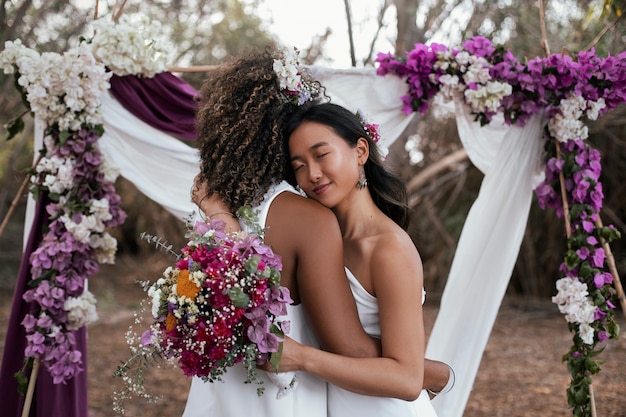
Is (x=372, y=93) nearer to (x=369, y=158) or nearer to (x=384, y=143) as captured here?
(x=384, y=143)

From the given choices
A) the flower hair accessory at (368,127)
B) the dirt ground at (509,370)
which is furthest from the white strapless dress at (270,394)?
the dirt ground at (509,370)

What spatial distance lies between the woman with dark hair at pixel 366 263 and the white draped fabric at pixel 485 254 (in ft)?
4.87

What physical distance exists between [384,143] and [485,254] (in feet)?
2.66

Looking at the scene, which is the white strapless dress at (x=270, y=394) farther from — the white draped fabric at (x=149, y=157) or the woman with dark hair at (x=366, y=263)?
the white draped fabric at (x=149, y=157)

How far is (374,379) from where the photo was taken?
74.9 inches

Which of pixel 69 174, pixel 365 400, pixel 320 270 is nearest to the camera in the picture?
pixel 320 270

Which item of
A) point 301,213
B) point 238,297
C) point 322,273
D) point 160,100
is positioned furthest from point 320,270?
point 160,100

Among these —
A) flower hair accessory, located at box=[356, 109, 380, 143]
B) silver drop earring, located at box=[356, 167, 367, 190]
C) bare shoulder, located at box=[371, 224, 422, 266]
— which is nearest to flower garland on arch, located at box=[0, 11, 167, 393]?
flower hair accessory, located at box=[356, 109, 380, 143]

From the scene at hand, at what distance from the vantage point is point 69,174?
338 centimetres

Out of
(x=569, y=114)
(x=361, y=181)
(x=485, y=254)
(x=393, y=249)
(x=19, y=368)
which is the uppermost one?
(x=569, y=114)

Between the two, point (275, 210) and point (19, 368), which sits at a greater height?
point (275, 210)

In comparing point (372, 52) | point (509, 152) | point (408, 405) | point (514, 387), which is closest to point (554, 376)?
point (514, 387)

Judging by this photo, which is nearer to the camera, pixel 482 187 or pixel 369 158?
pixel 369 158

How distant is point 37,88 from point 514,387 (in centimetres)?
398
